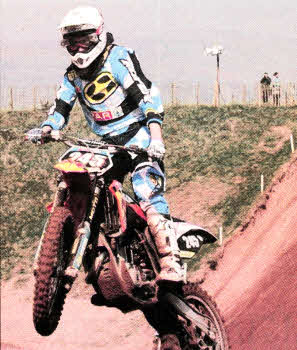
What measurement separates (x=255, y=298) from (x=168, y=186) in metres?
15.4

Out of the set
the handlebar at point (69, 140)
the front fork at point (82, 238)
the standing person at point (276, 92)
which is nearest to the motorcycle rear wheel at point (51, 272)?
the front fork at point (82, 238)

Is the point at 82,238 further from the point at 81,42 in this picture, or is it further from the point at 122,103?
the point at 81,42

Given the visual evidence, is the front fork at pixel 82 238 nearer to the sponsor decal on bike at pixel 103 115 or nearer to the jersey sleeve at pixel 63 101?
the sponsor decal on bike at pixel 103 115

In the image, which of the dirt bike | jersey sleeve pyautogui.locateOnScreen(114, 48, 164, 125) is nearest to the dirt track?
the dirt bike

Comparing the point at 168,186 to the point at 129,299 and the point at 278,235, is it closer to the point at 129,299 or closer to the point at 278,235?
the point at 278,235

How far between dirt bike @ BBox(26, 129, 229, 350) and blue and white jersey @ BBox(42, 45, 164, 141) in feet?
1.64

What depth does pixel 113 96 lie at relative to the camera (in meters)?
7.73

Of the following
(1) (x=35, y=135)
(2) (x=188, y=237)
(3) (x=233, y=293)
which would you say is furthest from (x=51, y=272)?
(3) (x=233, y=293)

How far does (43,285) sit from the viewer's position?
256 inches

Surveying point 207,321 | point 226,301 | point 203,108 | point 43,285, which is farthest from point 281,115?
point 43,285

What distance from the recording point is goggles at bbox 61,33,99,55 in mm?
7457

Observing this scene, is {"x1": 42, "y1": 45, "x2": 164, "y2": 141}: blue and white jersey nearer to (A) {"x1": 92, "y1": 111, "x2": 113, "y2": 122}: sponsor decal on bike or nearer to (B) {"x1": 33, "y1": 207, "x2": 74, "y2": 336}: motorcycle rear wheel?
(A) {"x1": 92, "y1": 111, "x2": 113, "y2": 122}: sponsor decal on bike

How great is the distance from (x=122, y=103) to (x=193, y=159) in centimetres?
2523

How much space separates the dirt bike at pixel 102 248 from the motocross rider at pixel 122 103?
0.17 m
